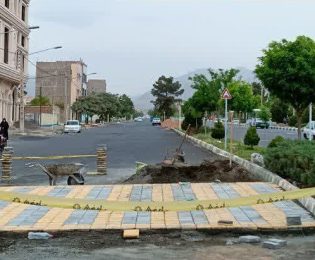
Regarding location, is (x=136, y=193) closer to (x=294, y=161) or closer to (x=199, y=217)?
(x=199, y=217)

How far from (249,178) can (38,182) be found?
202 inches

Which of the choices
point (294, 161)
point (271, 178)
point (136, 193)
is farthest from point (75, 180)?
point (294, 161)

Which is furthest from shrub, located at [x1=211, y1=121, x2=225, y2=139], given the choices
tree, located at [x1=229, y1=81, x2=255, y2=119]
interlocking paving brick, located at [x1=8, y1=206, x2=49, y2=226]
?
interlocking paving brick, located at [x1=8, y1=206, x2=49, y2=226]

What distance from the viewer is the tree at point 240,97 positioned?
40.4 m

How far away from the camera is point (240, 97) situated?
4078cm

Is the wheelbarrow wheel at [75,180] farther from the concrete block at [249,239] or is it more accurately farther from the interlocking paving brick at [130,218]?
the concrete block at [249,239]

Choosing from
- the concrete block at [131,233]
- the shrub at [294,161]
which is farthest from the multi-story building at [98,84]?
the concrete block at [131,233]

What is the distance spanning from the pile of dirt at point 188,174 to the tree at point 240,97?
2552 cm

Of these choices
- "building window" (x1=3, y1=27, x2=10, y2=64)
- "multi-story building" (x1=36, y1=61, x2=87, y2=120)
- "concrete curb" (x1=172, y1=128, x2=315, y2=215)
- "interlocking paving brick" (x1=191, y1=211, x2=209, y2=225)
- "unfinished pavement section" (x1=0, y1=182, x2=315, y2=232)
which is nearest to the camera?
"unfinished pavement section" (x1=0, y1=182, x2=315, y2=232)

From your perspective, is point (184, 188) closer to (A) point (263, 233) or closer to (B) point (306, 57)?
(A) point (263, 233)

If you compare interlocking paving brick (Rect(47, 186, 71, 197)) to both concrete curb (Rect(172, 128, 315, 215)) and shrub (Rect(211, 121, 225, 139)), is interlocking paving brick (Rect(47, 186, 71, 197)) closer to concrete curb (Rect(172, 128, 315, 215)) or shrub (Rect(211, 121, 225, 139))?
concrete curb (Rect(172, 128, 315, 215))

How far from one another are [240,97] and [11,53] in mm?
31915

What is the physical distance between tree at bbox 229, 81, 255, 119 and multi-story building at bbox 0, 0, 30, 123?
26.0 m

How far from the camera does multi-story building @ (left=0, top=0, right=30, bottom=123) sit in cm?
6069
